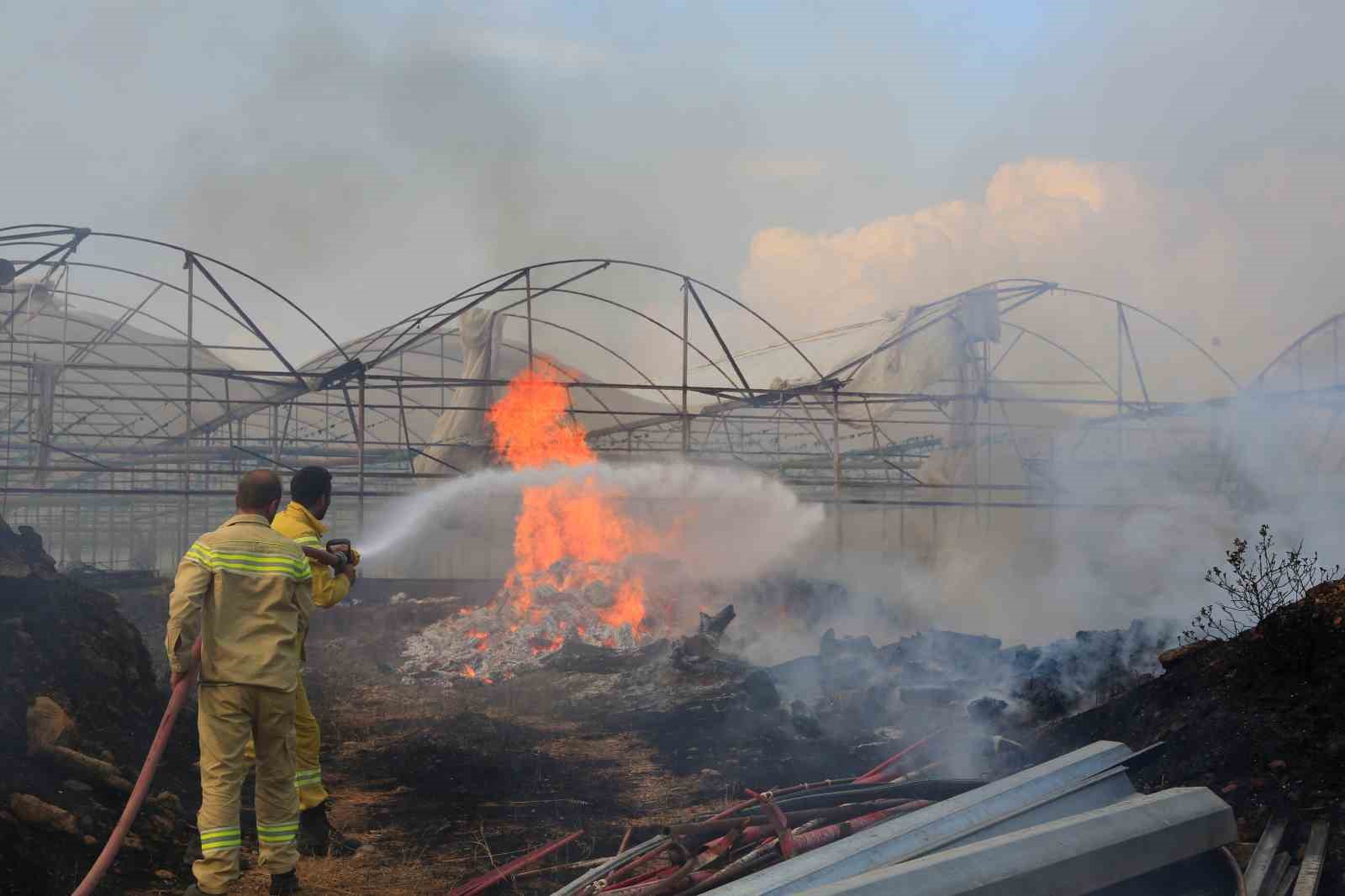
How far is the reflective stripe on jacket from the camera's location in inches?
231

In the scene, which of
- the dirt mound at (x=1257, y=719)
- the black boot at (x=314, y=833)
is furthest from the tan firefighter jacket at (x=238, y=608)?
the dirt mound at (x=1257, y=719)

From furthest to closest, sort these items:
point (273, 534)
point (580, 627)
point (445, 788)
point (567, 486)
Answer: point (567, 486)
point (580, 627)
point (445, 788)
point (273, 534)

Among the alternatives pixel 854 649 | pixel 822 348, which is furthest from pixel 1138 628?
pixel 822 348

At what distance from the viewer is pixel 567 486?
742 inches

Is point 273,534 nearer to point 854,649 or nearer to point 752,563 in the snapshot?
point 854,649

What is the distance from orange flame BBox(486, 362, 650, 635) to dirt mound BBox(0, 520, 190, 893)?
10010 mm

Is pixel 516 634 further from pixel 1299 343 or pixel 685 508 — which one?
pixel 1299 343

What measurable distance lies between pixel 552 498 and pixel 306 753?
13379mm

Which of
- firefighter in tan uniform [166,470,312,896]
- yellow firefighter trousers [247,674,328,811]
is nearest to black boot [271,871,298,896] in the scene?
firefighter in tan uniform [166,470,312,896]

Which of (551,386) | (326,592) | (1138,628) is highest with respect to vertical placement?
(551,386)

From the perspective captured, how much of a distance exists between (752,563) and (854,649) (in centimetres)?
555

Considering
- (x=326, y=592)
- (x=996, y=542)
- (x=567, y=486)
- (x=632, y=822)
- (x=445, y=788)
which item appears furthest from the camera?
(x=996, y=542)

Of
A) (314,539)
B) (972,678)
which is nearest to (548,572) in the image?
(972,678)

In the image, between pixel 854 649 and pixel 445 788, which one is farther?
pixel 854 649
